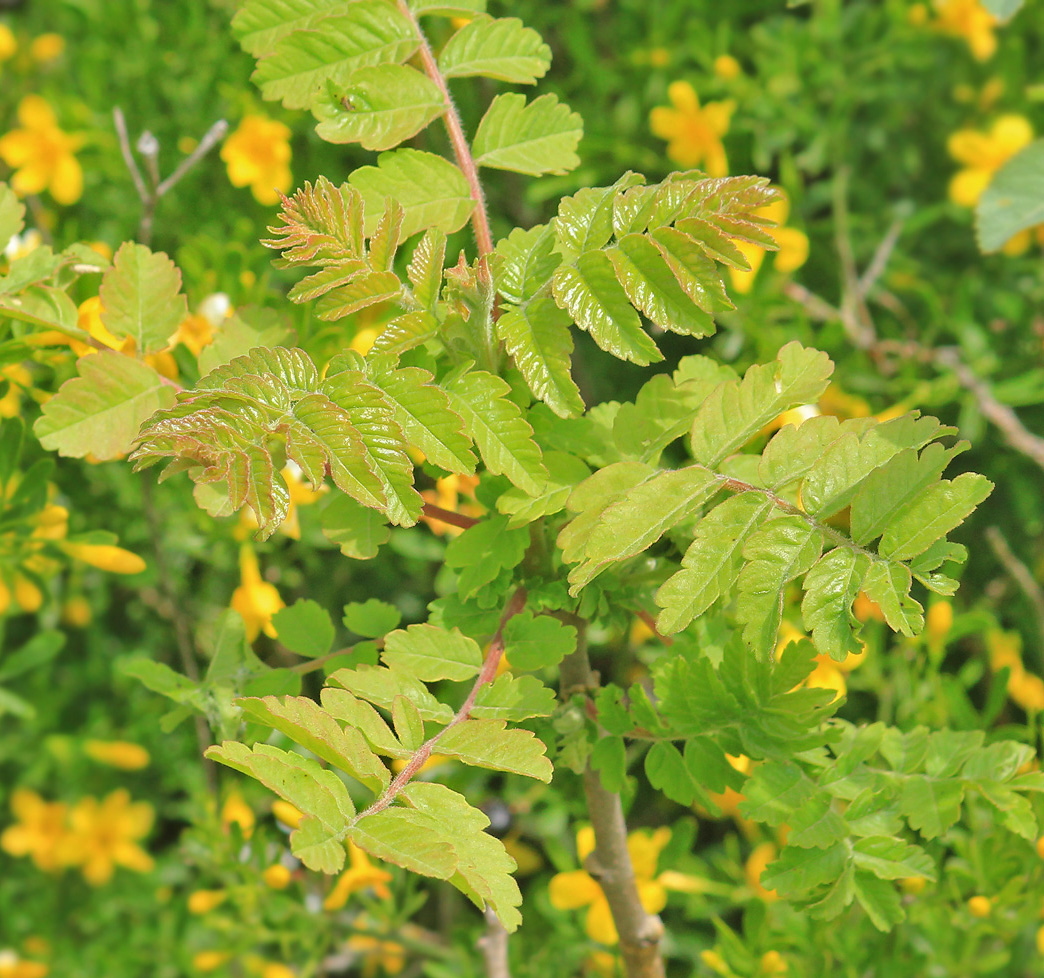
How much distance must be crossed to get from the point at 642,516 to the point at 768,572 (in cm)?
7

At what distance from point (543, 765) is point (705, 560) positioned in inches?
5.3

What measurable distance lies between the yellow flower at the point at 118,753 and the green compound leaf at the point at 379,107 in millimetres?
1016

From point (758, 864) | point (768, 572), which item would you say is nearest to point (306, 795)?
point (768, 572)

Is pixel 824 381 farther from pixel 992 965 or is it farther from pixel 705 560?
pixel 992 965

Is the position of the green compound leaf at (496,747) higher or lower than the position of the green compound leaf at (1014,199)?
lower

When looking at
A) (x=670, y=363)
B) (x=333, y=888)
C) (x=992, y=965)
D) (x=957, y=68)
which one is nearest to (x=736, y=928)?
(x=992, y=965)

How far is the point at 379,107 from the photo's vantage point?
665 millimetres

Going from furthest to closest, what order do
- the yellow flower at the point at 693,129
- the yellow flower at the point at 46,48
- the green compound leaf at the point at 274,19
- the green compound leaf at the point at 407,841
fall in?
the yellow flower at the point at 46,48
the yellow flower at the point at 693,129
the green compound leaf at the point at 274,19
the green compound leaf at the point at 407,841

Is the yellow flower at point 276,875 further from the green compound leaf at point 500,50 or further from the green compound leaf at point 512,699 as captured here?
the green compound leaf at point 500,50

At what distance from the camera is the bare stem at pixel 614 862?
705 mm

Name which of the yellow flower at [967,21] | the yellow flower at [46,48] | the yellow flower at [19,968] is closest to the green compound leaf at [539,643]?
the yellow flower at [19,968]

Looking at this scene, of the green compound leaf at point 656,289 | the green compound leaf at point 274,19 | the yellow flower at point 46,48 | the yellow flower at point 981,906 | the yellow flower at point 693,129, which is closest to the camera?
the green compound leaf at point 656,289

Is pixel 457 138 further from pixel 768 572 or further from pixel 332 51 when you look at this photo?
pixel 768 572

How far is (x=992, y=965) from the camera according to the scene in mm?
880
